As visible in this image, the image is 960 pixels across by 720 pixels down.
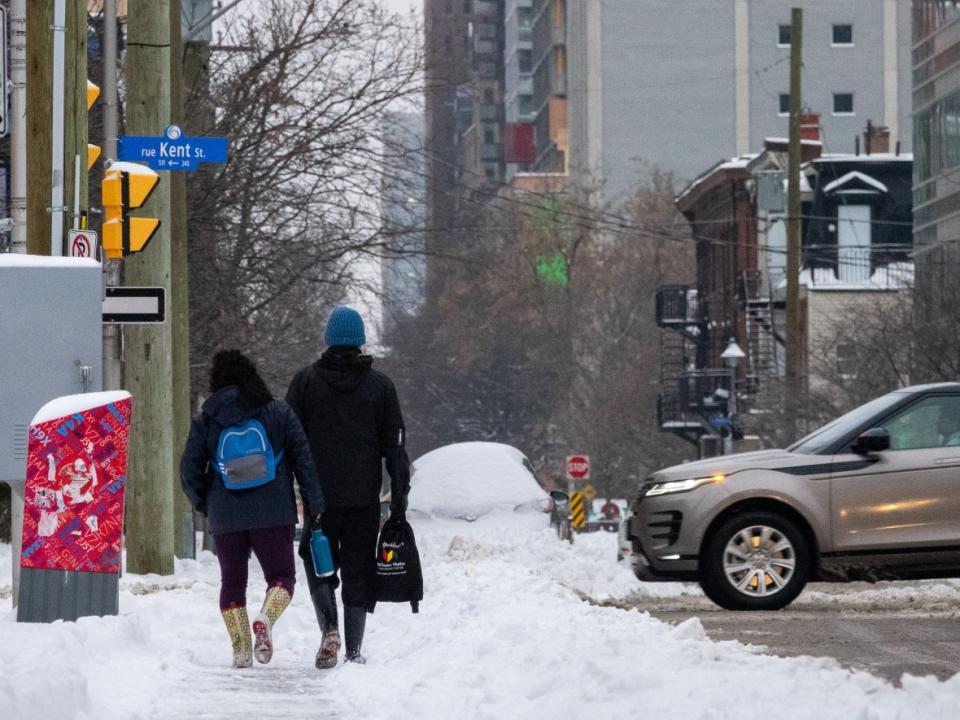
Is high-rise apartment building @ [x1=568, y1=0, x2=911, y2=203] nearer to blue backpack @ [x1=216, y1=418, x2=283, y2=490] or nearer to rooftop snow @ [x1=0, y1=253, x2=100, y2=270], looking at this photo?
rooftop snow @ [x1=0, y1=253, x2=100, y2=270]

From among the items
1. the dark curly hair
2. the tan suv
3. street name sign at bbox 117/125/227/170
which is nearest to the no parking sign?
street name sign at bbox 117/125/227/170

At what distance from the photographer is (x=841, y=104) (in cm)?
9569

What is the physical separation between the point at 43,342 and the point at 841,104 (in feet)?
283

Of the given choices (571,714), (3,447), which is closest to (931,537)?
(3,447)

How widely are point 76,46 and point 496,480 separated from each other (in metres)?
8.92

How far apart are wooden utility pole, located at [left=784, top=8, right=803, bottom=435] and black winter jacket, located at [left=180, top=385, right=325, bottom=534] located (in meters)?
23.4

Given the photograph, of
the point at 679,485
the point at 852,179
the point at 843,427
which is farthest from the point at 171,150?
the point at 852,179

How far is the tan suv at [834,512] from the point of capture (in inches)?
573

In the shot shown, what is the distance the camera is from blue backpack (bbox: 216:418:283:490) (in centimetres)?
1056

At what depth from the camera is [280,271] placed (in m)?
27.4

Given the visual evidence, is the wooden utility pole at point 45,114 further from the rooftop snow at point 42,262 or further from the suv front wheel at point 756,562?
the suv front wheel at point 756,562

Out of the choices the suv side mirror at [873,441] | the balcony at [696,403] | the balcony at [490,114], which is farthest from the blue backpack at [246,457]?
the balcony at [490,114]

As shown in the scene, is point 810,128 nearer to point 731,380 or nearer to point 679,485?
point 731,380

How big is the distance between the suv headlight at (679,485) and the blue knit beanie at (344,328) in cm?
453
